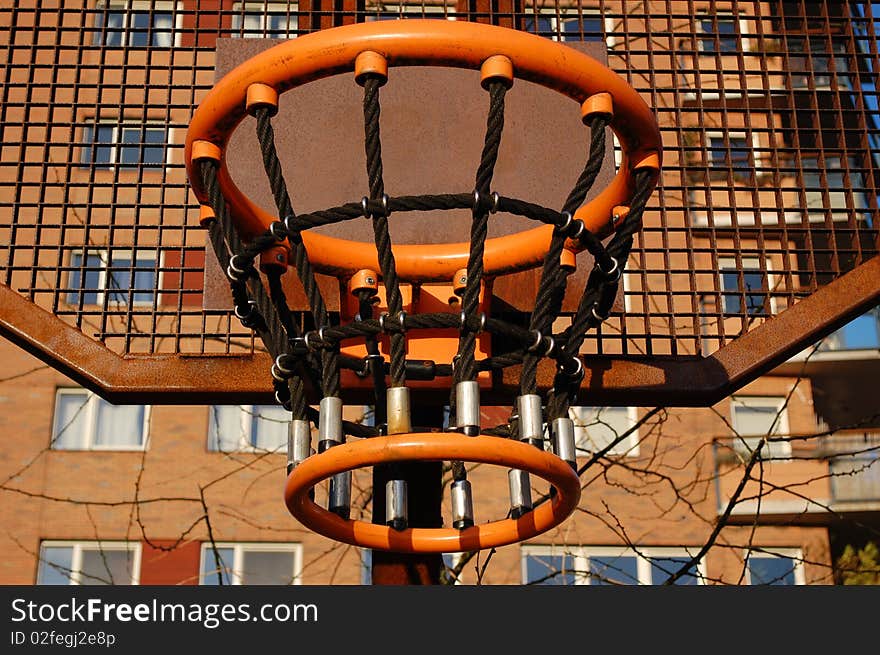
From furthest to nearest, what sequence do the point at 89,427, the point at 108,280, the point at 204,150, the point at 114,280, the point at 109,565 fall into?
the point at 89,427 < the point at 109,565 < the point at 114,280 < the point at 108,280 < the point at 204,150

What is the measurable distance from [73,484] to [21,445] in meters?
0.65

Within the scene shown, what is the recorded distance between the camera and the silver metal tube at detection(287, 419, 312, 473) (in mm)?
2311

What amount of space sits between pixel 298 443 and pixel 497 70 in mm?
776

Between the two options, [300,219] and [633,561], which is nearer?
[300,219]

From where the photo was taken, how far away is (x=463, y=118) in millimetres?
2867

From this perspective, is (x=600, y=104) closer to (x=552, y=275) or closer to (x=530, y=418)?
(x=552, y=275)

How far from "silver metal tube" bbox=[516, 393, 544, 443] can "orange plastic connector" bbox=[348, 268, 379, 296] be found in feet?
1.64

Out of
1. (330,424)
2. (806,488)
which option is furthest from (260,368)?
(806,488)

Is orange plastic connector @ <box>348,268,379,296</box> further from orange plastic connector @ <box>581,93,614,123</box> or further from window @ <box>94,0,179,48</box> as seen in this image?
window @ <box>94,0,179,48</box>

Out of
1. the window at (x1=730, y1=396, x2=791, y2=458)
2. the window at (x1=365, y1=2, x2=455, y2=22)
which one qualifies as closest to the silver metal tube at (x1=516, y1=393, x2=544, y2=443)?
the window at (x1=365, y1=2, x2=455, y2=22)

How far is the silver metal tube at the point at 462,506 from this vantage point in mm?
2287

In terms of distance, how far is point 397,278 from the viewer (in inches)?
93.0
